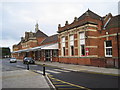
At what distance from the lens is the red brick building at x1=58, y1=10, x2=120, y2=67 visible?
1883 cm

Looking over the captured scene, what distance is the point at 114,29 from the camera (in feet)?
62.4

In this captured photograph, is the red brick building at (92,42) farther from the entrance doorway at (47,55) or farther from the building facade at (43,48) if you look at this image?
the entrance doorway at (47,55)

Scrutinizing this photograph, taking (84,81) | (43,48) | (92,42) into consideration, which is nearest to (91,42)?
(92,42)

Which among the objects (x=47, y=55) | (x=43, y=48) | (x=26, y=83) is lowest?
(x=26, y=83)

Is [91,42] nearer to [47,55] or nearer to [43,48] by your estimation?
[43,48]

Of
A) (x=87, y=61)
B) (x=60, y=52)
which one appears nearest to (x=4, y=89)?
(x=87, y=61)

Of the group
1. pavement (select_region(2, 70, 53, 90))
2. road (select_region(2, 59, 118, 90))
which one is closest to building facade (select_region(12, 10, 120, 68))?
road (select_region(2, 59, 118, 90))

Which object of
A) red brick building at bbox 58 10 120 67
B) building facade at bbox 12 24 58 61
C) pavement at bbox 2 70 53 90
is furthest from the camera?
building facade at bbox 12 24 58 61

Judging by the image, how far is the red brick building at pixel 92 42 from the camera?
18828mm

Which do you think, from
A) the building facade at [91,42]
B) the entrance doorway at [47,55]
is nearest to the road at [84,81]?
the building facade at [91,42]

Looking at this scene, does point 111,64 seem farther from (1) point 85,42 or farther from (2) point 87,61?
(1) point 85,42

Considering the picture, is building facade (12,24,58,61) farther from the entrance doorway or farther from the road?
the road

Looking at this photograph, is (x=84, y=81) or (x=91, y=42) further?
(x=91, y=42)

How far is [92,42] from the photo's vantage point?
22219mm
